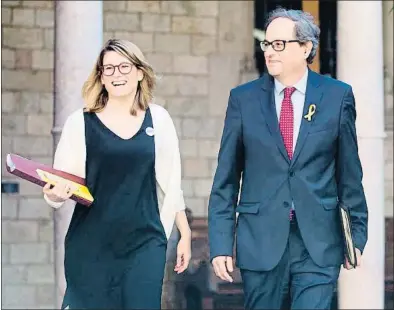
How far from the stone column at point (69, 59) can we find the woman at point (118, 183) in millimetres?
2871

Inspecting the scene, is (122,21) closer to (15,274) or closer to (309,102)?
(15,274)

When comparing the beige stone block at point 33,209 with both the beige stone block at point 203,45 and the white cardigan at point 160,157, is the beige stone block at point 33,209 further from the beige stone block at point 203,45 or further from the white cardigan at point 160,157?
the white cardigan at point 160,157

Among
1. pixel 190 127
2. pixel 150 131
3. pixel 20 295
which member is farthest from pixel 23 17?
pixel 150 131

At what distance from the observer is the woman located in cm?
382

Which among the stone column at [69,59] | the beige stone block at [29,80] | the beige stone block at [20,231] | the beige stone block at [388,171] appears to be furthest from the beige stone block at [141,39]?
the stone column at [69,59]

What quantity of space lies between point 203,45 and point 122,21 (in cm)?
101

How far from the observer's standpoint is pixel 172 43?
10727 millimetres

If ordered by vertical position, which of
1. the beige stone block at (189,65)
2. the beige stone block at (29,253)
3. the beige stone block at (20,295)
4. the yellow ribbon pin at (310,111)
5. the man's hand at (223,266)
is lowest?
the beige stone block at (20,295)

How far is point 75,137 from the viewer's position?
3.86 metres

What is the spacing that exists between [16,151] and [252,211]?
6.75 m

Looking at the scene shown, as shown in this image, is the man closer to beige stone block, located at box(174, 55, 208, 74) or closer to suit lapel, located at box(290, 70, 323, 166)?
suit lapel, located at box(290, 70, 323, 166)

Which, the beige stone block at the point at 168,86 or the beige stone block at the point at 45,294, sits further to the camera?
the beige stone block at the point at 168,86

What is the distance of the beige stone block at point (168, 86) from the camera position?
35.1 feet

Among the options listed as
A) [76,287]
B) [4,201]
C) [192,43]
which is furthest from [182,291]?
[76,287]
